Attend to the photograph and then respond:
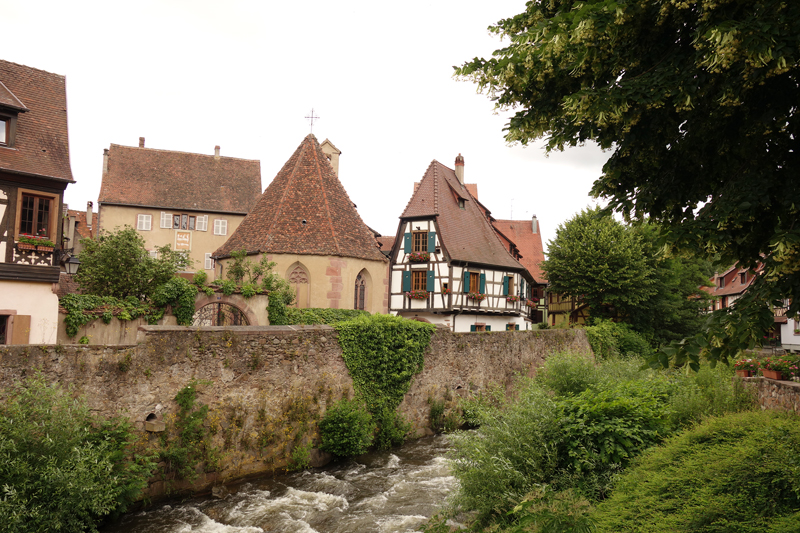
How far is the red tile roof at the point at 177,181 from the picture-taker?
3403 cm

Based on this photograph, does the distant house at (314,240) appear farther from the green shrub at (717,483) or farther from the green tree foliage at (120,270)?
the green shrub at (717,483)

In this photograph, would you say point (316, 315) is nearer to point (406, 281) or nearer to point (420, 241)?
point (406, 281)

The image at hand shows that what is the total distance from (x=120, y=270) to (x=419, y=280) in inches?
607

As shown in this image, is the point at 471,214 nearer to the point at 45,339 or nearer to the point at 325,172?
the point at 325,172

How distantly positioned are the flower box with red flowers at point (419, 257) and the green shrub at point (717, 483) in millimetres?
21616

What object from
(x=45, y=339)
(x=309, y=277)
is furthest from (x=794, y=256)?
(x=309, y=277)

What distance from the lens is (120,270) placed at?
16438 mm

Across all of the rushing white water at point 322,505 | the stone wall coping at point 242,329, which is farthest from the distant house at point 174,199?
the rushing white water at point 322,505

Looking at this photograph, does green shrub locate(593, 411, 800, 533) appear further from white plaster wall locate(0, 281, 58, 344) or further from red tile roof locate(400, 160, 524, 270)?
red tile roof locate(400, 160, 524, 270)

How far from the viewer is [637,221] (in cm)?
584

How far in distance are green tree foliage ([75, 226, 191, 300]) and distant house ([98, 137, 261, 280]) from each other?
17.7 m

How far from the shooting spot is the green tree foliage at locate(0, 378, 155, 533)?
23.9 feet

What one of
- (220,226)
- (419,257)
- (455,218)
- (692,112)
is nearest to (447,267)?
(419,257)

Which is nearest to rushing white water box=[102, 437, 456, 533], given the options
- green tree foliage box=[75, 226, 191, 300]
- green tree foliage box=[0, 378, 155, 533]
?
green tree foliage box=[0, 378, 155, 533]
